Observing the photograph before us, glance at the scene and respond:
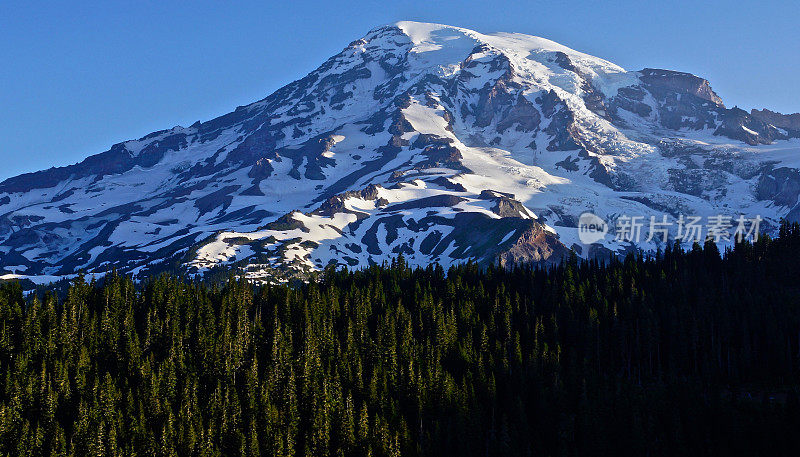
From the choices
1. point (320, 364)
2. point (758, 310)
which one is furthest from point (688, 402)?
point (320, 364)

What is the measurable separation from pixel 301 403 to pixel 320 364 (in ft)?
41.0

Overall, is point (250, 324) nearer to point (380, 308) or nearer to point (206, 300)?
point (206, 300)

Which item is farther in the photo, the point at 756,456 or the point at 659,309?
the point at 659,309

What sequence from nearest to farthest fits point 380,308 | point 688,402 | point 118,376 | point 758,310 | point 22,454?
1. point 22,454
2. point 688,402
3. point 118,376
4. point 758,310
5. point 380,308

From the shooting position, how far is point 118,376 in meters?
148

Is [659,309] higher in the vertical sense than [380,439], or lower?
higher

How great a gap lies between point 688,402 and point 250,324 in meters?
86.1

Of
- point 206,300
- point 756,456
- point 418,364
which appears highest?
point 206,300

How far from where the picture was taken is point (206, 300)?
592ft

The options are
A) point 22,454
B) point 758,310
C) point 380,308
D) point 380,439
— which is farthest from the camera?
point 380,308

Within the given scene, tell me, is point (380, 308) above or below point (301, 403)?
above

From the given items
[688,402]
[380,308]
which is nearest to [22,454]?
[380,308]

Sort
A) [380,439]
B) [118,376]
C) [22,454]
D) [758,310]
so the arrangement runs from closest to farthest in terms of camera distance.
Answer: [22,454]
[380,439]
[118,376]
[758,310]

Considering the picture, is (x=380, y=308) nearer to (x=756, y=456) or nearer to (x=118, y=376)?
(x=118, y=376)
